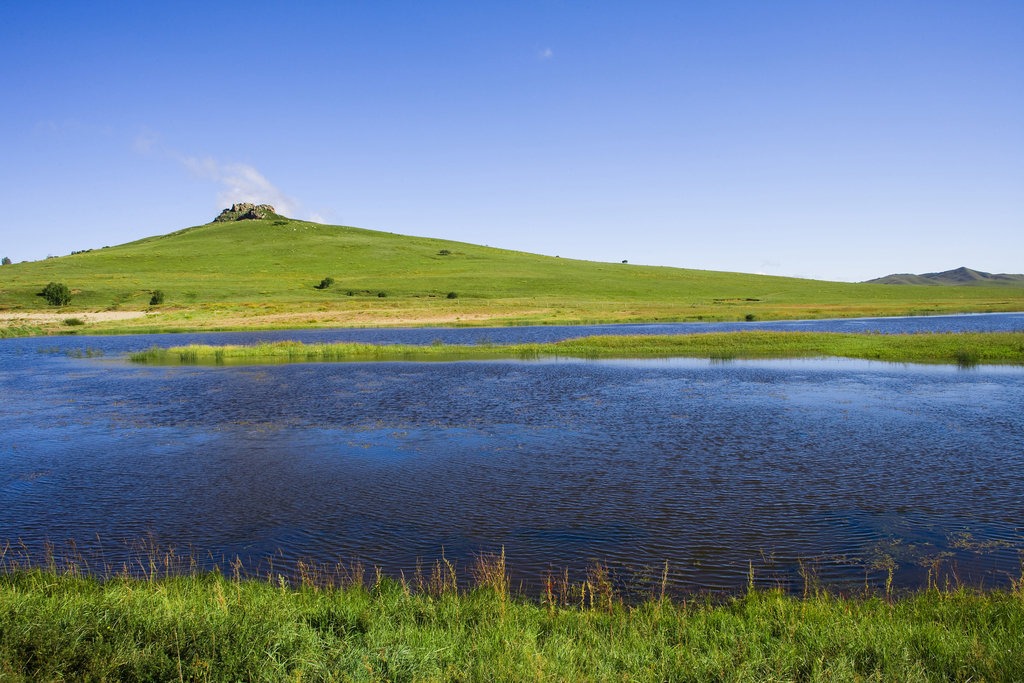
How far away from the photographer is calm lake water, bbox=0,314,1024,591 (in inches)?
447

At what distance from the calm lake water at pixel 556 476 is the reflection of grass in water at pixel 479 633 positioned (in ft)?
5.40

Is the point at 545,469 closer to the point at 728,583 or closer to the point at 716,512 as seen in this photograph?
the point at 716,512

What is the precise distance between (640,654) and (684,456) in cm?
1115

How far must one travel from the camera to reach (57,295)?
95125mm

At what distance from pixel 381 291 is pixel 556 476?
92564 millimetres

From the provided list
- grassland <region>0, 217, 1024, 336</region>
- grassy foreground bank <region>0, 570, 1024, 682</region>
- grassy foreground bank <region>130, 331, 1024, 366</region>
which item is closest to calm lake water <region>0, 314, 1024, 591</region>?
grassy foreground bank <region>0, 570, 1024, 682</region>

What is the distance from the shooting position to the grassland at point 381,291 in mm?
83500

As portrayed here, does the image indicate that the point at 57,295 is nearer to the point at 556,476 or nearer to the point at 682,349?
the point at 682,349

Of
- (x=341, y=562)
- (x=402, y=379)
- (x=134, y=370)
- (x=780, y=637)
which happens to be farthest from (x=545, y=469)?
(x=134, y=370)

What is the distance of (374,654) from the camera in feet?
22.1

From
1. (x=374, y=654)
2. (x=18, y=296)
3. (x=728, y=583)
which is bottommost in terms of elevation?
(x=728, y=583)

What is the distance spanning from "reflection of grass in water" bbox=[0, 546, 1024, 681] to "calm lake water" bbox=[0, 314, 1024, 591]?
1.65 metres

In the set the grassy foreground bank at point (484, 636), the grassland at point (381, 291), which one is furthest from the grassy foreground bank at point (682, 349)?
the grassy foreground bank at point (484, 636)

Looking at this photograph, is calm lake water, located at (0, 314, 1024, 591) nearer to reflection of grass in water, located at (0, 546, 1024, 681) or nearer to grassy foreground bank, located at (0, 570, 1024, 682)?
reflection of grass in water, located at (0, 546, 1024, 681)
